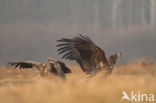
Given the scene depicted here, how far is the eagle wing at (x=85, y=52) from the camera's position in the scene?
1195cm

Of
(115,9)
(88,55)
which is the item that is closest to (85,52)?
(88,55)

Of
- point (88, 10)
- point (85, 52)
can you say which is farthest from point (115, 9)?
point (85, 52)

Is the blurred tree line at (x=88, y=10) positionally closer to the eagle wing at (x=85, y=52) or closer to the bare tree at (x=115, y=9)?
the bare tree at (x=115, y=9)

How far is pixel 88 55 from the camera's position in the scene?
12.2m

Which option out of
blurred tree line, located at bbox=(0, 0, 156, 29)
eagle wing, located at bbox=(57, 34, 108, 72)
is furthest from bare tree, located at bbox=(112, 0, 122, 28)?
eagle wing, located at bbox=(57, 34, 108, 72)

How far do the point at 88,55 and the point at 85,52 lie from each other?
116 millimetres

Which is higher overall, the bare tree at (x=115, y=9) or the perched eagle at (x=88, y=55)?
the perched eagle at (x=88, y=55)

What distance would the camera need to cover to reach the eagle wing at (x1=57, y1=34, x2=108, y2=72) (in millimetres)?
11953

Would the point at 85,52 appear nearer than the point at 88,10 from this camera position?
Yes

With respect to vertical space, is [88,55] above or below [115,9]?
above

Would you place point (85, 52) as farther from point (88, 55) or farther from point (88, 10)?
point (88, 10)

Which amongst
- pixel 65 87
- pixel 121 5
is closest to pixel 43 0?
pixel 121 5

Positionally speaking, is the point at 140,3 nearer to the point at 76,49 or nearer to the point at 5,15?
the point at 5,15

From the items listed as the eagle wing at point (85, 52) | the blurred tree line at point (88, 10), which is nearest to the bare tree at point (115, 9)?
the blurred tree line at point (88, 10)
